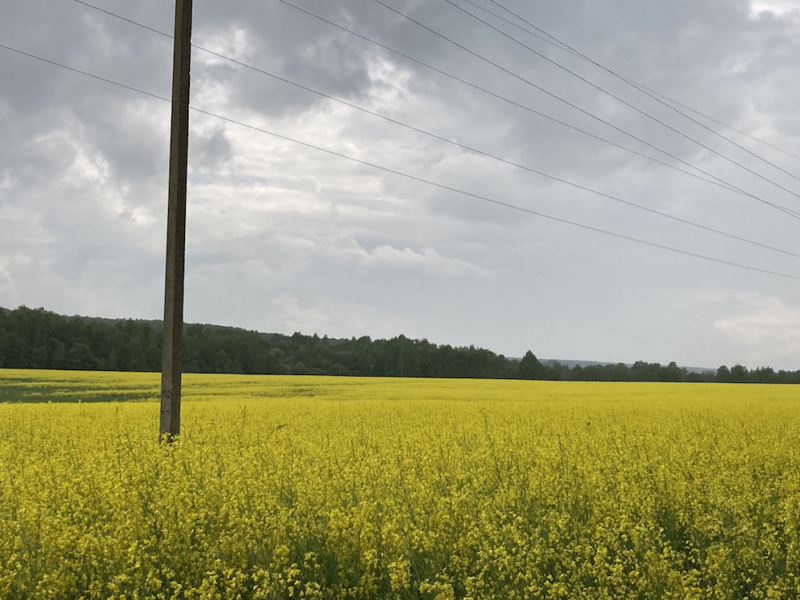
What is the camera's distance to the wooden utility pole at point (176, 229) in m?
9.12

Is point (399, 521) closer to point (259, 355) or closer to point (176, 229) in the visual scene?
point (176, 229)

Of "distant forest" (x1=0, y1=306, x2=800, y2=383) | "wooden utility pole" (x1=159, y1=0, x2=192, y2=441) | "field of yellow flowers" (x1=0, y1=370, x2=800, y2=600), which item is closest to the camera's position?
"field of yellow flowers" (x1=0, y1=370, x2=800, y2=600)

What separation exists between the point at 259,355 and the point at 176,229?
41.2 meters

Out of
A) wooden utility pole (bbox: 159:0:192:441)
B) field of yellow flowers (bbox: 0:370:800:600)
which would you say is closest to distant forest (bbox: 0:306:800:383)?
field of yellow flowers (bbox: 0:370:800:600)

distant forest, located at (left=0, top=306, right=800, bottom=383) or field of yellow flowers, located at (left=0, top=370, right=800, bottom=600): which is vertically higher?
distant forest, located at (left=0, top=306, right=800, bottom=383)

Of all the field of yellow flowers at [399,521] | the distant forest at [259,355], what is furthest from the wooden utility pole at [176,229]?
the distant forest at [259,355]

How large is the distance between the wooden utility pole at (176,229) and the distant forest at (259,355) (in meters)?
38.7

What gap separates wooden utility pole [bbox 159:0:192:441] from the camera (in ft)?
29.9

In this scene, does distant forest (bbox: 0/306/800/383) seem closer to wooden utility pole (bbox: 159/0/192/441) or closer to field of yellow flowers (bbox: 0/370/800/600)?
field of yellow flowers (bbox: 0/370/800/600)

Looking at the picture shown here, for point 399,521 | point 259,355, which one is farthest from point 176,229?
point 259,355

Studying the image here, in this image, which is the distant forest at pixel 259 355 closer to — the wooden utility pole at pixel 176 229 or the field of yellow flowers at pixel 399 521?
the field of yellow flowers at pixel 399 521

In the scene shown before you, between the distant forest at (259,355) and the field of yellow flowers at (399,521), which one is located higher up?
the distant forest at (259,355)

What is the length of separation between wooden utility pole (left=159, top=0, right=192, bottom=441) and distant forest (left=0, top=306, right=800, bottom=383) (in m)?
38.7

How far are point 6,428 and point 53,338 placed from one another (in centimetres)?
3553
